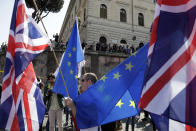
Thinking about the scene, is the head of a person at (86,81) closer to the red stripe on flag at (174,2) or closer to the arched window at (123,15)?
the red stripe on flag at (174,2)

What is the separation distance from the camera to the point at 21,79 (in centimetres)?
254

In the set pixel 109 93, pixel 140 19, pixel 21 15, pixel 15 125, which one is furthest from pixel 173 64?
pixel 140 19

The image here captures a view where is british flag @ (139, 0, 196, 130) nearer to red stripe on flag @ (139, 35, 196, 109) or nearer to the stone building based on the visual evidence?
red stripe on flag @ (139, 35, 196, 109)

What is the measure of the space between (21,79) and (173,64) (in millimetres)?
2004

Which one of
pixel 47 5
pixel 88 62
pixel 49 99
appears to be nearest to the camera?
pixel 49 99

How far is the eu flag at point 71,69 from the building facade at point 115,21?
15839 mm

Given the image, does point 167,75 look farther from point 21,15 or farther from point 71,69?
point 71,69

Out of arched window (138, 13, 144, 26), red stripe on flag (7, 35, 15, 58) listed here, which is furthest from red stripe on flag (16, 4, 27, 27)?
arched window (138, 13, 144, 26)

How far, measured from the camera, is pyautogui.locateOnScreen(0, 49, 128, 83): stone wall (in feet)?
45.6

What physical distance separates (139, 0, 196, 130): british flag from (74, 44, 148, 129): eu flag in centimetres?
56

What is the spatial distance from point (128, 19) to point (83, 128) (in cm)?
2268

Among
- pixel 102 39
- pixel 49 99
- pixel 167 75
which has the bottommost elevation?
pixel 49 99

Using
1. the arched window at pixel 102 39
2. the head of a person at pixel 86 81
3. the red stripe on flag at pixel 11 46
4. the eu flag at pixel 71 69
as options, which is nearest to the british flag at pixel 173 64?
the head of a person at pixel 86 81

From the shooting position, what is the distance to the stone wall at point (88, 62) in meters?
13.9
